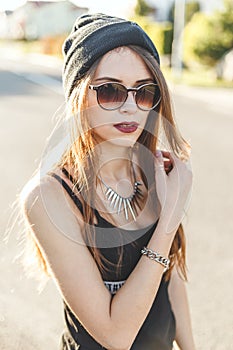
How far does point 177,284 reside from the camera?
2.04m

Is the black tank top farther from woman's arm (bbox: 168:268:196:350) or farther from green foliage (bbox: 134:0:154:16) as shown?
green foliage (bbox: 134:0:154:16)

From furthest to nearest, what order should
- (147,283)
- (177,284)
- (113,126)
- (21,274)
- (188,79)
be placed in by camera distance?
1. (188,79)
2. (21,274)
3. (177,284)
4. (113,126)
5. (147,283)

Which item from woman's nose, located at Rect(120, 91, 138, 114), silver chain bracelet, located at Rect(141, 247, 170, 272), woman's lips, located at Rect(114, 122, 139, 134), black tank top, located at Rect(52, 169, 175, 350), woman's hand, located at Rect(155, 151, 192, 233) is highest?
woman's nose, located at Rect(120, 91, 138, 114)

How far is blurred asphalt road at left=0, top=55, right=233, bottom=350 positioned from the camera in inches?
146

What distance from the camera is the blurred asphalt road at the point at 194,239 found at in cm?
371

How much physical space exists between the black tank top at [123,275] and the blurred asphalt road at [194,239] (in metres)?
1.73

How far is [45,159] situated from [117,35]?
411 mm

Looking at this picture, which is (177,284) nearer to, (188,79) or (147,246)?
(147,246)

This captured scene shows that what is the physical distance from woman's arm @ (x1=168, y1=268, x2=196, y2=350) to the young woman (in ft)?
0.30

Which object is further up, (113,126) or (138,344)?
(113,126)

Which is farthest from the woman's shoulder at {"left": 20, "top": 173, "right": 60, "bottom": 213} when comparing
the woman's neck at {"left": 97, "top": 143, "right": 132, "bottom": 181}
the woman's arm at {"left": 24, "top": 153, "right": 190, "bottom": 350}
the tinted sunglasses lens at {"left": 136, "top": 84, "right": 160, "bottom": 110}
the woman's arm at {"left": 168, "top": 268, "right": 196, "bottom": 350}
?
the woman's arm at {"left": 168, "top": 268, "right": 196, "bottom": 350}

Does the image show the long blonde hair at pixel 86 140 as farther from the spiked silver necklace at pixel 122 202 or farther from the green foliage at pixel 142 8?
the green foliage at pixel 142 8

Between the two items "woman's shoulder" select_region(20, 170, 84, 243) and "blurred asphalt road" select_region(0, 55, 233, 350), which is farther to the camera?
"blurred asphalt road" select_region(0, 55, 233, 350)

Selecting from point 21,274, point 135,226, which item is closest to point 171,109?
point 135,226
